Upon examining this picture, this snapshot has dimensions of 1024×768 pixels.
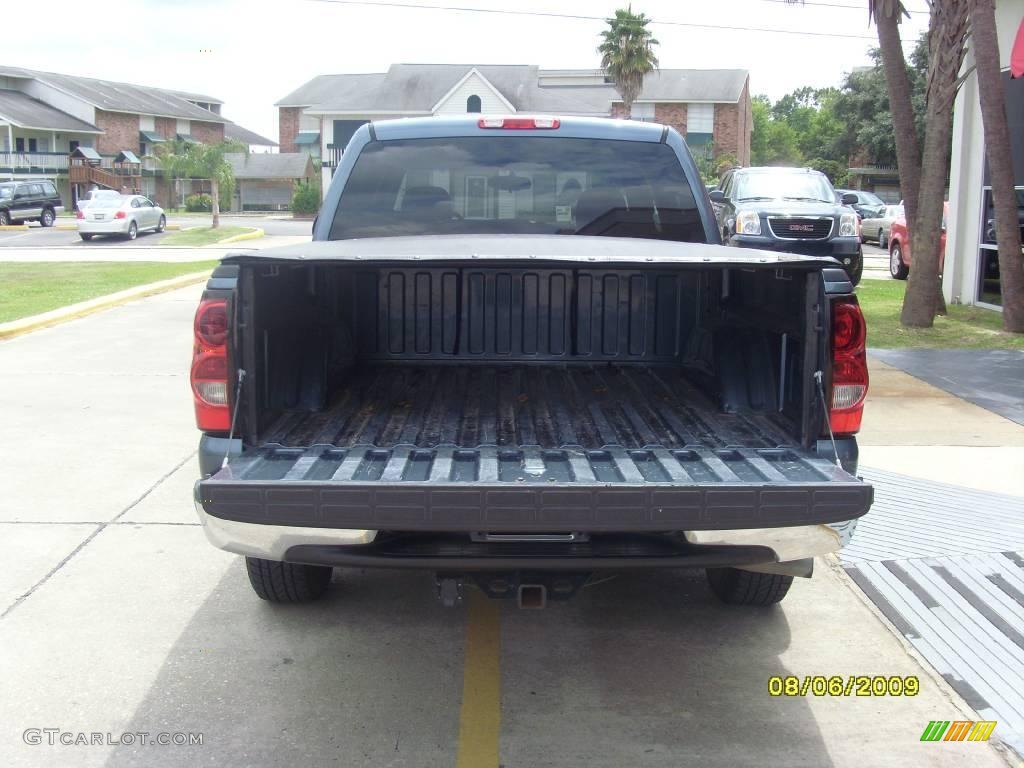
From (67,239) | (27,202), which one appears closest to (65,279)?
(67,239)

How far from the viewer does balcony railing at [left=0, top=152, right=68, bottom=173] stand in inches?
2323

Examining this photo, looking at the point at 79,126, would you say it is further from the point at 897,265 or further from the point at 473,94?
the point at 897,265

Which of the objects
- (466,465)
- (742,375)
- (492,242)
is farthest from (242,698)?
(742,375)

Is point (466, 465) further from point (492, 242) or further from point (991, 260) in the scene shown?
point (991, 260)

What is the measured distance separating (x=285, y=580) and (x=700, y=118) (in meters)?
61.2

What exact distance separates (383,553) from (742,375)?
190 centimetres

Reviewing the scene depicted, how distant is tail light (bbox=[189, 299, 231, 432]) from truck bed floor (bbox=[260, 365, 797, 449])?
211 mm

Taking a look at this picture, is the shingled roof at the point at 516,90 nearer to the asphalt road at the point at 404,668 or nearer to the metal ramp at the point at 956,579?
the metal ramp at the point at 956,579

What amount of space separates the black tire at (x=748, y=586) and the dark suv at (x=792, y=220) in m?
12.7

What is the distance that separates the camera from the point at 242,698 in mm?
4051

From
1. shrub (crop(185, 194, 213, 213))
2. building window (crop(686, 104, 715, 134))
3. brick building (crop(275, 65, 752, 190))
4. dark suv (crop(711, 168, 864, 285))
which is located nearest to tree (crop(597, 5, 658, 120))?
brick building (crop(275, 65, 752, 190))

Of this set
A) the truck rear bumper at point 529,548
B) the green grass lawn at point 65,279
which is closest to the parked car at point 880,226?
the green grass lawn at point 65,279

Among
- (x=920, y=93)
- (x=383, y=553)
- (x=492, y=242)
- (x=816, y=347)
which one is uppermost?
(x=920, y=93)

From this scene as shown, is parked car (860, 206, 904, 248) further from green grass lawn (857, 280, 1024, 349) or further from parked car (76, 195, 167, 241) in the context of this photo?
parked car (76, 195, 167, 241)
